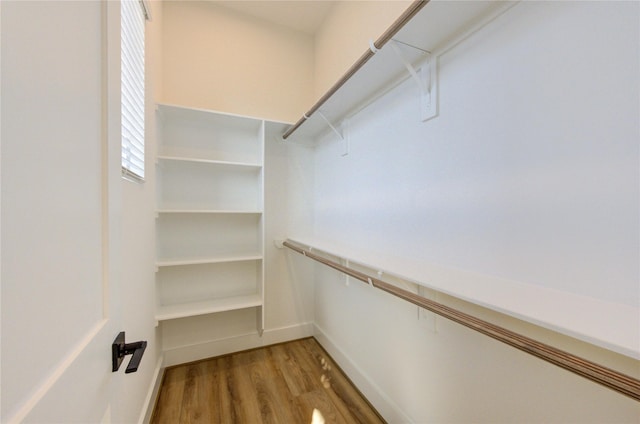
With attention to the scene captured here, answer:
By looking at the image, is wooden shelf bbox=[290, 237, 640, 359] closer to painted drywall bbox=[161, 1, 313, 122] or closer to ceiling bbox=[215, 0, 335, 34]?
painted drywall bbox=[161, 1, 313, 122]

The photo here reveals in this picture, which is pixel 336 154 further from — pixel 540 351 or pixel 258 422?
pixel 258 422

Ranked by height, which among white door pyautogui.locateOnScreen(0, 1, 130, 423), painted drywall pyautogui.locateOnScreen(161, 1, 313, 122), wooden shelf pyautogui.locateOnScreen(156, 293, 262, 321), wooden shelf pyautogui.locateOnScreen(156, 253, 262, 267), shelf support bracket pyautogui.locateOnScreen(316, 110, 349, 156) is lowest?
wooden shelf pyautogui.locateOnScreen(156, 293, 262, 321)

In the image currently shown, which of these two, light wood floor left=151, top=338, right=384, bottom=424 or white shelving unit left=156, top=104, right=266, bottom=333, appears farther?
white shelving unit left=156, top=104, right=266, bottom=333

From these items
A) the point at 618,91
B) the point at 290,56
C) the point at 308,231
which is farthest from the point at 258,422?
the point at 290,56

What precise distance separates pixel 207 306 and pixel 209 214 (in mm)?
743

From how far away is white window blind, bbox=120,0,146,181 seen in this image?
0.99m

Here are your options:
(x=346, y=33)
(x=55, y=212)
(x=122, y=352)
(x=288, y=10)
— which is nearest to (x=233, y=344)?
(x=122, y=352)

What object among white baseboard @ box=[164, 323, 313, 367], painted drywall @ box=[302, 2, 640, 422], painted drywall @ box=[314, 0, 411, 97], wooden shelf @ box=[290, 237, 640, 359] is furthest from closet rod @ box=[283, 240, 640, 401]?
white baseboard @ box=[164, 323, 313, 367]

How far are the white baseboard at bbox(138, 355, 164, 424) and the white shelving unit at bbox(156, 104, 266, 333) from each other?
390 mm

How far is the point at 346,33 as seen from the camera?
1.94 m

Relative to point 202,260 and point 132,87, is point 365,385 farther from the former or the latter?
point 132,87

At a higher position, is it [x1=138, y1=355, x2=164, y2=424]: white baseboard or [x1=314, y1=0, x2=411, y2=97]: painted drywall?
[x1=314, y1=0, x2=411, y2=97]: painted drywall

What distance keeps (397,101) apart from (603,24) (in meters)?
0.76

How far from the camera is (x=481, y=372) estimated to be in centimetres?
96
